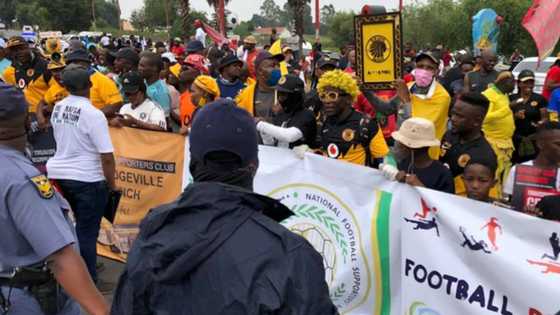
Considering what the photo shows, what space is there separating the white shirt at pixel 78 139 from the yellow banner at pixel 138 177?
94 cm

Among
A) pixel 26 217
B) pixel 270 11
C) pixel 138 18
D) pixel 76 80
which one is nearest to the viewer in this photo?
pixel 26 217

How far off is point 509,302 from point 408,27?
49.8 metres

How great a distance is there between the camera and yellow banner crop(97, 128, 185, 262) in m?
5.42

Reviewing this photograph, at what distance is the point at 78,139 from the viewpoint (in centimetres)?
445

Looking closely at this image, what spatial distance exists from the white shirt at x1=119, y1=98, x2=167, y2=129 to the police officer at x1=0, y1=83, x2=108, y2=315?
3136mm

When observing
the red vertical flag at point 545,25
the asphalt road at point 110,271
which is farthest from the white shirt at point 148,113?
the red vertical flag at point 545,25

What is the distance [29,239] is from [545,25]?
5.22 meters

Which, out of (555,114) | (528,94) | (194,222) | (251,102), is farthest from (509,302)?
(528,94)

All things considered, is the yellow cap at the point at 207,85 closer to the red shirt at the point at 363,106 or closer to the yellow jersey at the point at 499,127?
the red shirt at the point at 363,106

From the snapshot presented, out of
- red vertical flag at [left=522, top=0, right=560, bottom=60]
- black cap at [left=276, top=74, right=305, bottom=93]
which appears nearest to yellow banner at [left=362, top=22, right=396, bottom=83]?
black cap at [left=276, top=74, right=305, bottom=93]

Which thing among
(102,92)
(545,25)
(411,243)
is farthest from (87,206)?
(545,25)

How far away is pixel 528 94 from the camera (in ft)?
24.6

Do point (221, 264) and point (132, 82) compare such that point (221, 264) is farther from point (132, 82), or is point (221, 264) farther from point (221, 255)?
point (132, 82)

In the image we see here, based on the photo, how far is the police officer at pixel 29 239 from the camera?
225 cm
